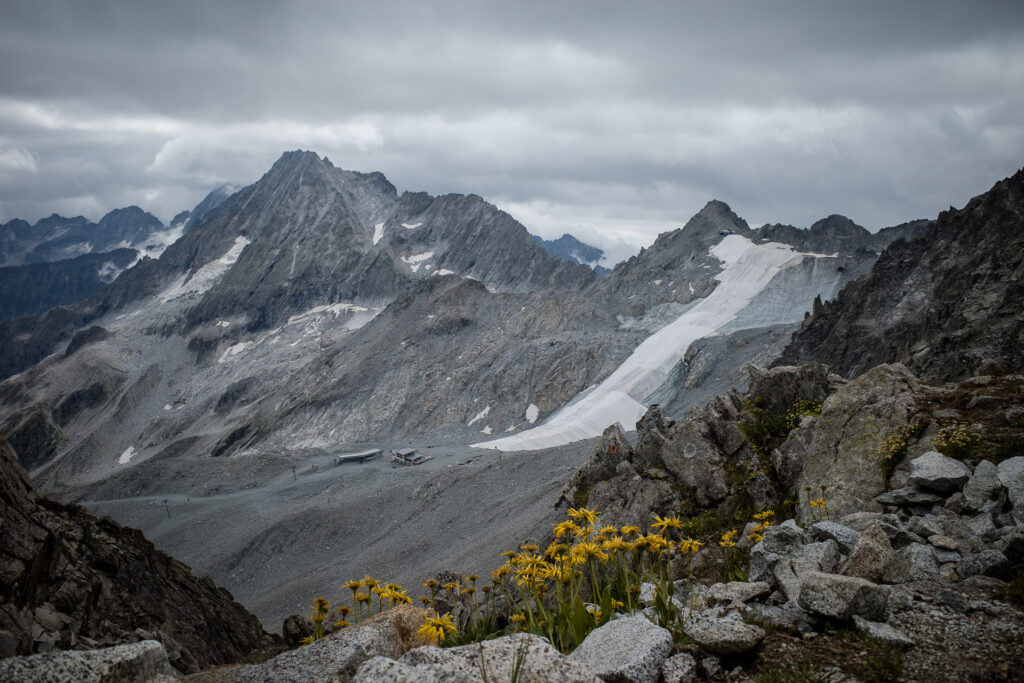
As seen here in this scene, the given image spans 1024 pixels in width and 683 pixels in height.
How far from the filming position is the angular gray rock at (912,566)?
6812mm

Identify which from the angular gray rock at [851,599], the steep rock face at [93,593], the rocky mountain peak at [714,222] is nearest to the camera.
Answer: the angular gray rock at [851,599]

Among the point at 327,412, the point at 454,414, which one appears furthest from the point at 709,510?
the point at 327,412

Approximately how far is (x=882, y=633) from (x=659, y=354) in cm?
8570

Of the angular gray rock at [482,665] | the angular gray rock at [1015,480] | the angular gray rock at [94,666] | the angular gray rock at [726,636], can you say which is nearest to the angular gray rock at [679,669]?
the angular gray rock at [726,636]

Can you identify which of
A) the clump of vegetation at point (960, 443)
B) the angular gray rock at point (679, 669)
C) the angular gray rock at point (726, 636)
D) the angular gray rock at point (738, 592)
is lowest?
the angular gray rock at point (738, 592)

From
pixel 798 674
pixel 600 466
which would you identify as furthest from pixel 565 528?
pixel 600 466

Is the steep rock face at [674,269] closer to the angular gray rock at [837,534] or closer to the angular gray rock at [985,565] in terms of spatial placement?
the angular gray rock at [837,534]

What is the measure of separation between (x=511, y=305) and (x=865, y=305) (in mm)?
65196

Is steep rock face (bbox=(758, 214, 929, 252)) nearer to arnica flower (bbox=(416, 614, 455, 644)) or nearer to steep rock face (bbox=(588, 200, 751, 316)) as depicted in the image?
steep rock face (bbox=(588, 200, 751, 316))

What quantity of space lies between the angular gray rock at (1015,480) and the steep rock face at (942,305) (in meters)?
12.7

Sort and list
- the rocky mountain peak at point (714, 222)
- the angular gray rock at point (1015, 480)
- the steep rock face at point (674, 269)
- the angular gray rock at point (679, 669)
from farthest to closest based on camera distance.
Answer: the rocky mountain peak at point (714, 222), the steep rock face at point (674, 269), the angular gray rock at point (1015, 480), the angular gray rock at point (679, 669)

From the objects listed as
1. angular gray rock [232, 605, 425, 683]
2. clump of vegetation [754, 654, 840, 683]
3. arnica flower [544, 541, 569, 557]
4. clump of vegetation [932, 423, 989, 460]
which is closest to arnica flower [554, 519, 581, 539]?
arnica flower [544, 541, 569, 557]

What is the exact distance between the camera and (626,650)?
5.49m

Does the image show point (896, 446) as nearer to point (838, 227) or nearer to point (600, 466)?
point (600, 466)
